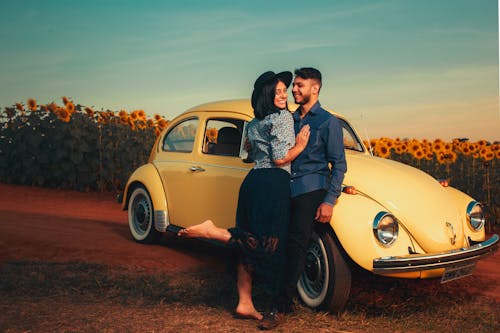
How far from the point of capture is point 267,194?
5094 millimetres

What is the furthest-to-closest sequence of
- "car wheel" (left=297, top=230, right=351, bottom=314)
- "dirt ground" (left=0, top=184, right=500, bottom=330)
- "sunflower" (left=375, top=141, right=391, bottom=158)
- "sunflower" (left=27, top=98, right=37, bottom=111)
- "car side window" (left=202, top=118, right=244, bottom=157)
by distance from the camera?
1. "sunflower" (left=27, top=98, right=37, bottom=111)
2. "sunflower" (left=375, top=141, right=391, bottom=158)
3. "dirt ground" (left=0, top=184, right=500, bottom=330)
4. "car side window" (left=202, top=118, right=244, bottom=157)
5. "car wheel" (left=297, top=230, right=351, bottom=314)

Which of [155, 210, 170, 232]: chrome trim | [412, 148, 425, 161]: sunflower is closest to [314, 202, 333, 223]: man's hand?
[155, 210, 170, 232]: chrome trim

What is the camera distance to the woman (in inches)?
201

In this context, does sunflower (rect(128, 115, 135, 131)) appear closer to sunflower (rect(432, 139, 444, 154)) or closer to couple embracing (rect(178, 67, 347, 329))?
sunflower (rect(432, 139, 444, 154))

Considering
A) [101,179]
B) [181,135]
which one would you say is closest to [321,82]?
[181,135]

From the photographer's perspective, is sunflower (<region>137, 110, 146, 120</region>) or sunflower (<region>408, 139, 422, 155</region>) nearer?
sunflower (<region>408, 139, 422, 155</region>)

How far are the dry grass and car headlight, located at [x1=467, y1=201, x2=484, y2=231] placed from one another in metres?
0.76

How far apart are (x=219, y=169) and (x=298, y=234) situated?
1958 millimetres

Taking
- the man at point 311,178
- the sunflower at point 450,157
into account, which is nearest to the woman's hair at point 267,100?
the man at point 311,178

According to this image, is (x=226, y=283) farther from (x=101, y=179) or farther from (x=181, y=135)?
(x=101, y=179)

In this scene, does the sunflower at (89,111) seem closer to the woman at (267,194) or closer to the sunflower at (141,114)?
the sunflower at (141,114)

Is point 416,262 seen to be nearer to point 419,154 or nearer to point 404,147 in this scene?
point 419,154

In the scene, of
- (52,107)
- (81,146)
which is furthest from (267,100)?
(52,107)

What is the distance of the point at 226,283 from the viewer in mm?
6535
